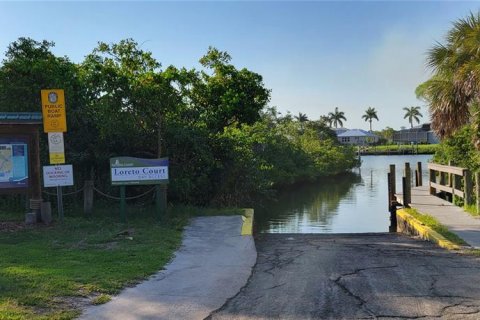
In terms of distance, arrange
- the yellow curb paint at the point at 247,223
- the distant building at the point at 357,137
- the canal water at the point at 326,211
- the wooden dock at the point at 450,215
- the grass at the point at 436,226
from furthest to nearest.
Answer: the distant building at the point at 357,137 → the canal water at the point at 326,211 → the yellow curb paint at the point at 247,223 → the wooden dock at the point at 450,215 → the grass at the point at 436,226

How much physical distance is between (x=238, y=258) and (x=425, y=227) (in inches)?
240

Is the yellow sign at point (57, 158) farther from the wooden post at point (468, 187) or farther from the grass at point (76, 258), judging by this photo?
the wooden post at point (468, 187)

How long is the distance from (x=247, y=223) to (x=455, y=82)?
798 cm

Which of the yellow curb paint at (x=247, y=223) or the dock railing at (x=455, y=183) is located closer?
the yellow curb paint at (x=247, y=223)

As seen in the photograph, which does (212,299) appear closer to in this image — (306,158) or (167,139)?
(167,139)

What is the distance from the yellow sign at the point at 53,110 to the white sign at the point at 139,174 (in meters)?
1.67

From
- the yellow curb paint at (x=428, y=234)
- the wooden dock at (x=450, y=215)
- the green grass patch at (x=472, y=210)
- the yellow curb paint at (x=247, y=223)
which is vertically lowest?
the yellow curb paint at (x=428, y=234)

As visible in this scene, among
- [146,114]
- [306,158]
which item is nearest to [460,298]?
[146,114]

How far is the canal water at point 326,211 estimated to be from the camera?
21312 millimetres

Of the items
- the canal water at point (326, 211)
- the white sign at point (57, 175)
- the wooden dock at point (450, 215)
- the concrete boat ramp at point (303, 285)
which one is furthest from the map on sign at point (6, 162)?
the wooden dock at point (450, 215)

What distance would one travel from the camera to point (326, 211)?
27.3 meters

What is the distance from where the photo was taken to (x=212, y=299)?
6363 millimetres

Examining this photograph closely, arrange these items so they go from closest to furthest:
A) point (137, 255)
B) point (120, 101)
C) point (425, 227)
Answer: point (137, 255) < point (425, 227) < point (120, 101)

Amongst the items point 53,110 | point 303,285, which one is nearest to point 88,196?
point 53,110
